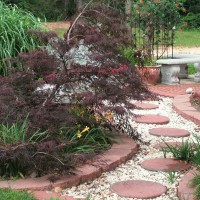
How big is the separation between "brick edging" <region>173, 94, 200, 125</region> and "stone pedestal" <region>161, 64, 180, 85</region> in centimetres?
172

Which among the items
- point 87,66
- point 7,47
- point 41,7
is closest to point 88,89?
point 87,66

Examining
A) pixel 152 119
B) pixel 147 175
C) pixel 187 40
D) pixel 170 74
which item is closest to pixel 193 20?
pixel 187 40

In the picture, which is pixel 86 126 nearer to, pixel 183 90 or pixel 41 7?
pixel 183 90

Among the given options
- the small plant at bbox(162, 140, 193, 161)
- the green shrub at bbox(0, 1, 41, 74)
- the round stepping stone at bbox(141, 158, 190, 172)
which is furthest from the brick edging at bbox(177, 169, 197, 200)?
the green shrub at bbox(0, 1, 41, 74)

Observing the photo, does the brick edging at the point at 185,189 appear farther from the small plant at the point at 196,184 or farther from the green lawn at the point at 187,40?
the green lawn at the point at 187,40

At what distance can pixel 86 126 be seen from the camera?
4.67m

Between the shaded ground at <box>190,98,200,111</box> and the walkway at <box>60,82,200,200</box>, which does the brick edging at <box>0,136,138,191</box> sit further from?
the shaded ground at <box>190,98,200,111</box>

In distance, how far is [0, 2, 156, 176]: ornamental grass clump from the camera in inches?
166

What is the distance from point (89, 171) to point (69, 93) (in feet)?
2.84

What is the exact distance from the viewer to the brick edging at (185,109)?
6.29 metres

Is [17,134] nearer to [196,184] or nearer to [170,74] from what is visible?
[196,184]

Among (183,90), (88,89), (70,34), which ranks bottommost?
(183,90)

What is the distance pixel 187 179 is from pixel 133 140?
121 centimetres

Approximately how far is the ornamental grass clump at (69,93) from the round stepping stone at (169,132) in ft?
2.59
